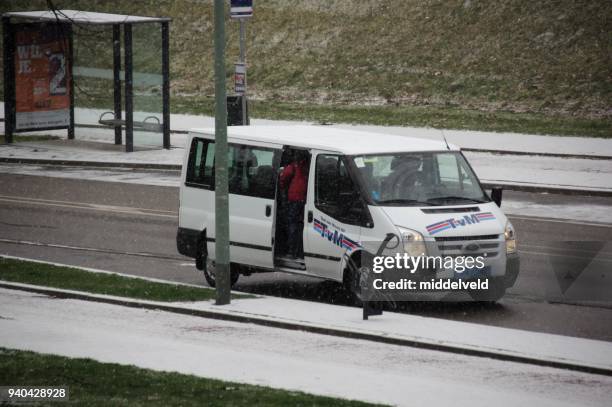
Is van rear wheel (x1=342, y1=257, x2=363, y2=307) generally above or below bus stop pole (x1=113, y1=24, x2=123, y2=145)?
below

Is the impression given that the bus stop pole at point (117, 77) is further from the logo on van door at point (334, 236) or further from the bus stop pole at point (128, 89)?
the logo on van door at point (334, 236)

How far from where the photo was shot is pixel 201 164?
51.2 feet

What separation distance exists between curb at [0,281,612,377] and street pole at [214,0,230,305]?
526 millimetres

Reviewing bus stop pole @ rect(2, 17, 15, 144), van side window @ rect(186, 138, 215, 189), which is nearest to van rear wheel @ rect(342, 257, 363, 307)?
van side window @ rect(186, 138, 215, 189)

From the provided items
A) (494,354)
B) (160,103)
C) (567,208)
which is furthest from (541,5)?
(494,354)

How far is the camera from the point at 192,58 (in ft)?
174

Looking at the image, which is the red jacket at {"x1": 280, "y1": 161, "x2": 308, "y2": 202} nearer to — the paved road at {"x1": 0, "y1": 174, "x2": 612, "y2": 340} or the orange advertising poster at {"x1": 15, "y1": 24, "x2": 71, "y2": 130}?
the paved road at {"x1": 0, "y1": 174, "x2": 612, "y2": 340}

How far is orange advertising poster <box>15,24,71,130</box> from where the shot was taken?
110ft

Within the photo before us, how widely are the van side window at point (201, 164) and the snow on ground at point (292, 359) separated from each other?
248 cm

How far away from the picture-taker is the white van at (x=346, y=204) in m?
13.3

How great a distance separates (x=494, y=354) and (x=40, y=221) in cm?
1185

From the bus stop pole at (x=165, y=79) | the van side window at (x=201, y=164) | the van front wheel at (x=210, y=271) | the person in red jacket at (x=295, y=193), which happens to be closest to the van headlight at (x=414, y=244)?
the person in red jacket at (x=295, y=193)

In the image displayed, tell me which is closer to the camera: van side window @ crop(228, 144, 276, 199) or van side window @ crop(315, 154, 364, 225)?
van side window @ crop(315, 154, 364, 225)

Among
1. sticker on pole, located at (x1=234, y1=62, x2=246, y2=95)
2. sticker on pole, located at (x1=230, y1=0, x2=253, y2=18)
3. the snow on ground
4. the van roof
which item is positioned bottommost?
the snow on ground
